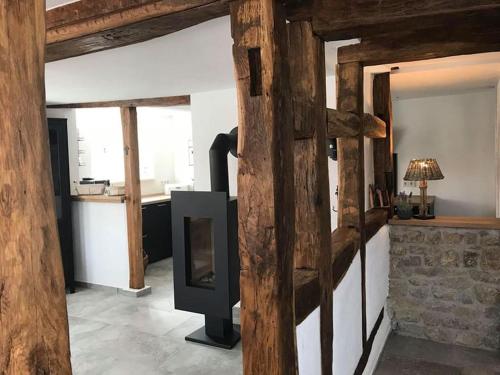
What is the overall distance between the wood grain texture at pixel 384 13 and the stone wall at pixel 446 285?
2.05 m

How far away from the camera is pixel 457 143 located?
5668 millimetres

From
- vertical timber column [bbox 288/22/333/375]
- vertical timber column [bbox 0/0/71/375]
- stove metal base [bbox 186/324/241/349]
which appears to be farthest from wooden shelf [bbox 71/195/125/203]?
vertical timber column [bbox 0/0/71/375]

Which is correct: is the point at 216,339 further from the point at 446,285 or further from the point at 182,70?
the point at 182,70

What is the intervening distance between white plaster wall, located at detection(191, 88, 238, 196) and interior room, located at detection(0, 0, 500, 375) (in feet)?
0.08

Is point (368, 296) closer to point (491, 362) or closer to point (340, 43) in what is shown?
point (491, 362)

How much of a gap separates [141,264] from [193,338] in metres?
1.51

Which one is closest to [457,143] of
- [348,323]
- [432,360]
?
[432,360]

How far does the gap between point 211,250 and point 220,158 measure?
91cm

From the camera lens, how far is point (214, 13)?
1656 mm

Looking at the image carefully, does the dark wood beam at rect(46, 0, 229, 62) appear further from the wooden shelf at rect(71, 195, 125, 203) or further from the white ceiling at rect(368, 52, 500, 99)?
the wooden shelf at rect(71, 195, 125, 203)

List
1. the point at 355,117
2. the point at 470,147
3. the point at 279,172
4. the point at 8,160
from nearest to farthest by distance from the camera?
the point at 8,160
the point at 279,172
the point at 355,117
the point at 470,147

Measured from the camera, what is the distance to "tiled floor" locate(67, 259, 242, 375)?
125 inches

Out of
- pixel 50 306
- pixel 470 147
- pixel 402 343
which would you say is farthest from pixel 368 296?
pixel 470 147

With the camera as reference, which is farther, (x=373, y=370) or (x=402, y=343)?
(x=402, y=343)
